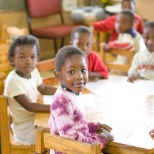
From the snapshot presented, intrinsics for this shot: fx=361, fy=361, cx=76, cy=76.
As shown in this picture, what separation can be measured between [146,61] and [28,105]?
3.25 ft

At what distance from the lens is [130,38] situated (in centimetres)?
330

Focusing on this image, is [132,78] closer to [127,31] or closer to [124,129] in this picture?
[124,129]

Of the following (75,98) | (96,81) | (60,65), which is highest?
(60,65)

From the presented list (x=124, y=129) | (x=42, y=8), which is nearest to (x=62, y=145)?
(x=124, y=129)

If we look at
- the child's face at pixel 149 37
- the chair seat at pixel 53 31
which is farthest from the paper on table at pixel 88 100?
the chair seat at pixel 53 31

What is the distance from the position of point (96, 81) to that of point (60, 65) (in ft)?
2.74

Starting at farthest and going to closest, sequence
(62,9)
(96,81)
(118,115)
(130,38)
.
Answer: (62,9) → (130,38) → (96,81) → (118,115)

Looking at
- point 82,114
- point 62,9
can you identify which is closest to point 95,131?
point 82,114

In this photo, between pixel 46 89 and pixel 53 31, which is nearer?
pixel 46 89

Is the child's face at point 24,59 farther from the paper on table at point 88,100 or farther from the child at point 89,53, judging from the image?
the child at point 89,53

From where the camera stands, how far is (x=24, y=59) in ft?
6.69

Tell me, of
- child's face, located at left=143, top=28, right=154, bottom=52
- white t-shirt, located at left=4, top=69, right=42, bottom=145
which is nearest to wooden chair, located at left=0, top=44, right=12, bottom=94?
white t-shirt, located at left=4, top=69, right=42, bottom=145

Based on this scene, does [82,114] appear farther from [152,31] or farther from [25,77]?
[152,31]

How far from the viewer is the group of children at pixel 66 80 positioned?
1503mm
